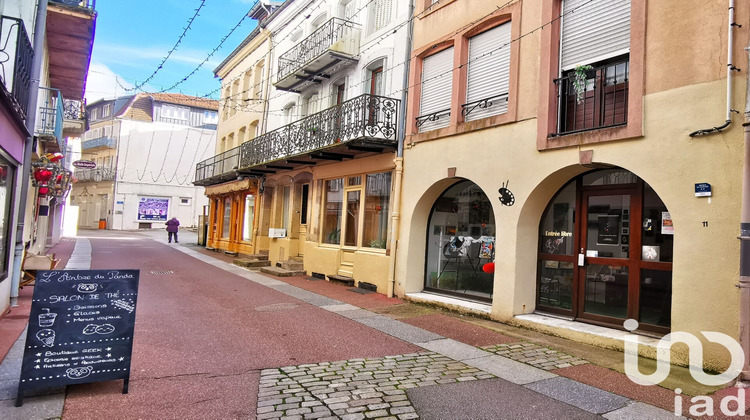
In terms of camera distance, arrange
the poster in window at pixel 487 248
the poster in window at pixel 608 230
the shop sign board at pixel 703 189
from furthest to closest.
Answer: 1. the poster in window at pixel 487 248
2. the poster in window at pixel 608 230
3. the shop sign board at pixel 703 189

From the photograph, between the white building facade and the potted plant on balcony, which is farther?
the white building facade

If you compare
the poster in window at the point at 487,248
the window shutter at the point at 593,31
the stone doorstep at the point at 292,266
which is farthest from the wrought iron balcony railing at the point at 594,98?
the stone doorstep at the point at 292,266

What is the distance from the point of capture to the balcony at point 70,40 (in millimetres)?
9734

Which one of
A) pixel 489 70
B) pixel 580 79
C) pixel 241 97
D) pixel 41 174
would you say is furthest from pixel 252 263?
pixel 580 79

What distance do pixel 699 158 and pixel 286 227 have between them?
516 inches

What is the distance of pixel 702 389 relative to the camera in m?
4.73

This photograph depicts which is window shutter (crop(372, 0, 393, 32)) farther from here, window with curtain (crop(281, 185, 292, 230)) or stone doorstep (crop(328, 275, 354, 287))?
window with curtain (crop(281, 185, 292, 230))

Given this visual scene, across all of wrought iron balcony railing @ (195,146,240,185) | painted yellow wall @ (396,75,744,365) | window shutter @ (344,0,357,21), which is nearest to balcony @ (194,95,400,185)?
painted yellow wall @ (396,75,744,365)

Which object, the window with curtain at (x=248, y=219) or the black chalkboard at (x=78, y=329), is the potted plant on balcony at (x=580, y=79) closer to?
the black chalkboard at (x=78, y=329)

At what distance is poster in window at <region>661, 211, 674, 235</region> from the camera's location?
243 inches

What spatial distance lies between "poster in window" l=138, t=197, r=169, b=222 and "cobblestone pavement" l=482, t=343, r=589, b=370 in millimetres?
37236

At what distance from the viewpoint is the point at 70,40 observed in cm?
1109

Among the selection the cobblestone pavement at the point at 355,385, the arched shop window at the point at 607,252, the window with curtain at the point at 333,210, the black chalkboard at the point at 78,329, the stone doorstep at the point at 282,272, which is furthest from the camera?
the stone doorstep at the point at 282,272

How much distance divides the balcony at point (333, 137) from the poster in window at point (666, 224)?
579 cm
